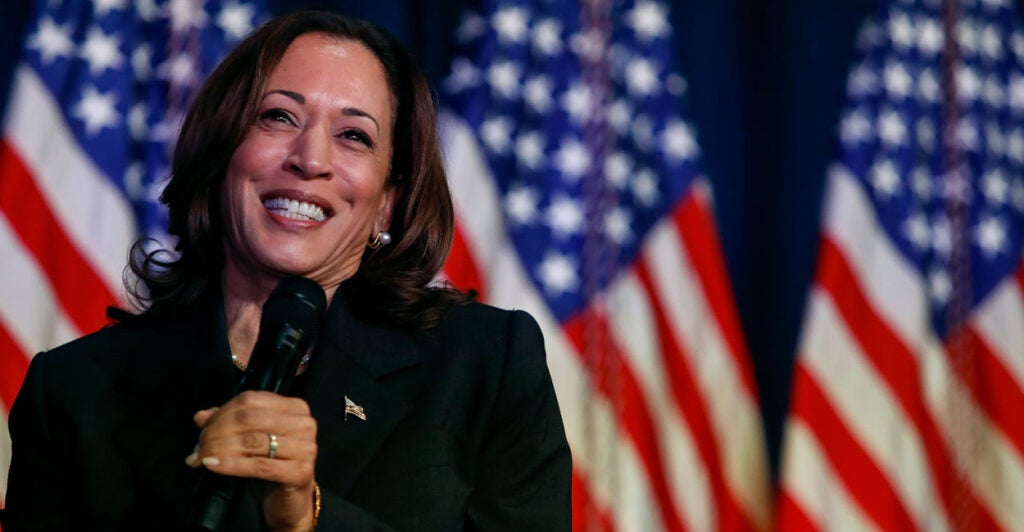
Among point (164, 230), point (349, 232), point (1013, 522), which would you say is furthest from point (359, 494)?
point (1013, 522)

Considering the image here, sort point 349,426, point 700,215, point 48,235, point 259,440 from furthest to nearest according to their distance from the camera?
1. point 700,215
2. point 48,235
3. point 349,426
4. point 259,440

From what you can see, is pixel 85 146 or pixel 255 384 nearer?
pixel 255 384

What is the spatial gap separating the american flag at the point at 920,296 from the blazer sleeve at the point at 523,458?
1.50 metres

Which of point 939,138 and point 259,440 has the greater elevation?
point 259,440

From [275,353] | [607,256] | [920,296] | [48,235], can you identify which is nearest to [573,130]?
[607,256]

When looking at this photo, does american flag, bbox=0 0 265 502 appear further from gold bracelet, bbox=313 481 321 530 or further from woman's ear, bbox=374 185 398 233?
gold bracelet, bbox=313 481 321 530

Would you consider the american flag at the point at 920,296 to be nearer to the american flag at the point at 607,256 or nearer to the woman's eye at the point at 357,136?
the american flag at the point at 607,256

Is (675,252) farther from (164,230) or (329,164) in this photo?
(329,164)

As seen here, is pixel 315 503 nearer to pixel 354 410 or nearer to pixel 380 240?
pixel 354 410

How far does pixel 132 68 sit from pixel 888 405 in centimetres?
195

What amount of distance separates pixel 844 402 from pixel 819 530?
12.1 inches

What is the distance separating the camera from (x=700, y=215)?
3010mm

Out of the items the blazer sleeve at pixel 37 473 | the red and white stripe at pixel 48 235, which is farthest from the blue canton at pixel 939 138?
the blazer sleeve at pixel 37 473

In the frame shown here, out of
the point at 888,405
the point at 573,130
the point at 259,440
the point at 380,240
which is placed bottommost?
the point at 888,405
